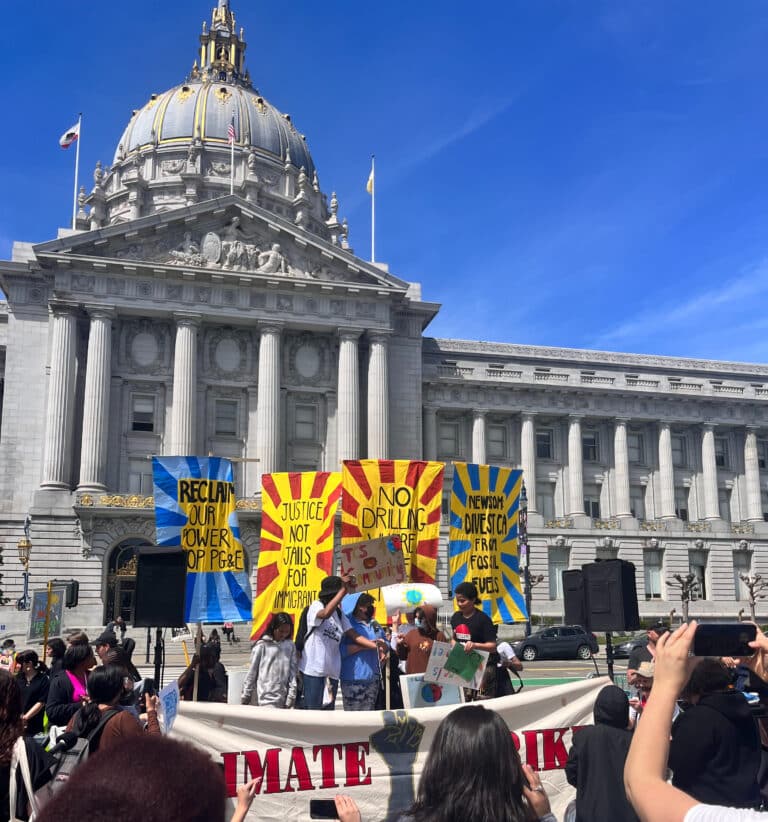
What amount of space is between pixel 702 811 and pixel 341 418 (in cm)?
5088

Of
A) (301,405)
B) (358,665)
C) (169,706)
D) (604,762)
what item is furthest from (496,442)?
(604,762)

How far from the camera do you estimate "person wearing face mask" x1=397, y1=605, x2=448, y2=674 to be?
11.0 meters

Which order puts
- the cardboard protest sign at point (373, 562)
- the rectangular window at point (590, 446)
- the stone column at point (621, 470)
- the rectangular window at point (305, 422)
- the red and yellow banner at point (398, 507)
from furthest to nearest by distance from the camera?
the rectangular window at point (590, 446) → the stone column at point (621, 470) → the rectangular window at point (305, 422) → the red and yellow banner at point (398, 507) → the cardboard protest sign at point (373, 562)

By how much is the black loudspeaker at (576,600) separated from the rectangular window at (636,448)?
2064 inches

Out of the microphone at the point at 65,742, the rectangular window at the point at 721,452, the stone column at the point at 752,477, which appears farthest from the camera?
the rectangular window at the point at 721,452

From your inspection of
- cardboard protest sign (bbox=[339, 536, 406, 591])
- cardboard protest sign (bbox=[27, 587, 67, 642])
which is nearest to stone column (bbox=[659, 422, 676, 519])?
cardboard protest sign (bbox=[27, 587, 67, 642])

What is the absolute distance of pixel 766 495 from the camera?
→ 6525 centimetres

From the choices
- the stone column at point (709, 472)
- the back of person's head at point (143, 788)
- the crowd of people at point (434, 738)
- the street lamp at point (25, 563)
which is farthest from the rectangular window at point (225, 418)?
the back of person's head at point (143, 788)

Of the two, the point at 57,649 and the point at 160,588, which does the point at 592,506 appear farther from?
the point at 160,588

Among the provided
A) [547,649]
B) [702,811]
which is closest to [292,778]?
[702,811]

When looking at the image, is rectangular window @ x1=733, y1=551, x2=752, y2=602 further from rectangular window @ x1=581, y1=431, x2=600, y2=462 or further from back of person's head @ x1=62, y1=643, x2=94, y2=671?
back of person's head @ x1=62, y1=643, x2=94, y2=671

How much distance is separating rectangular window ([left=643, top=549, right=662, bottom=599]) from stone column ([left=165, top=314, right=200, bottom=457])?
30279 mm

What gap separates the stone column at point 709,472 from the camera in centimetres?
6278

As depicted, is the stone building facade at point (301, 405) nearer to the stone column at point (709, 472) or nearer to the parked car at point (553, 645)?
the stone column at point (709, 472)
